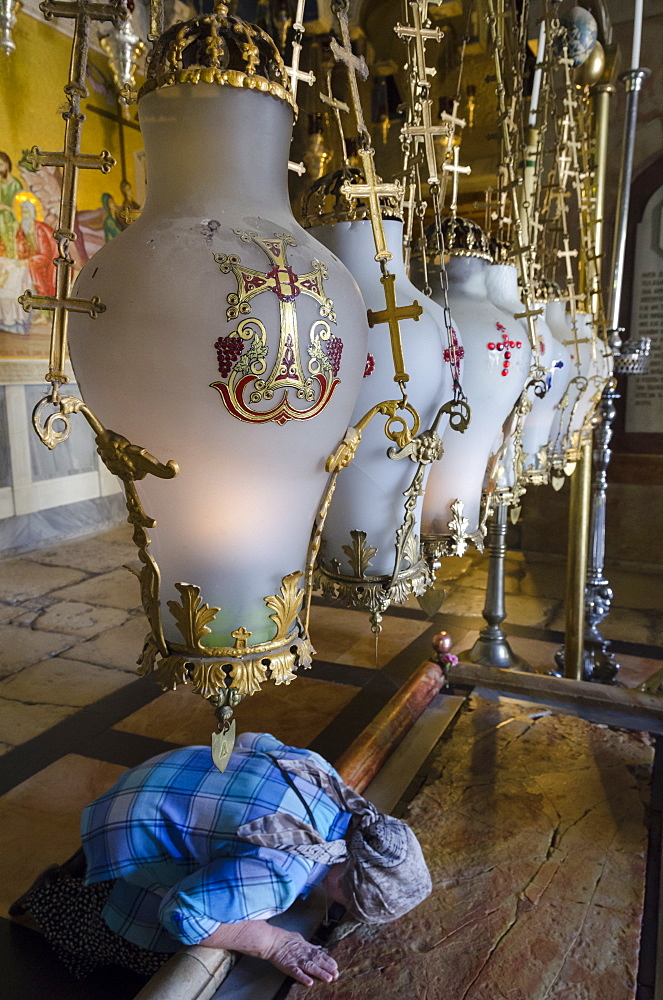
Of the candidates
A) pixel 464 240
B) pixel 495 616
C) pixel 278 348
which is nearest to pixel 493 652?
pixel 495 616

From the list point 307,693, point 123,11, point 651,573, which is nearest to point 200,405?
point 123,11

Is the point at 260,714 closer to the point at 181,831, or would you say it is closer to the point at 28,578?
the point at 181,831

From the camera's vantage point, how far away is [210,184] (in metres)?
0.54

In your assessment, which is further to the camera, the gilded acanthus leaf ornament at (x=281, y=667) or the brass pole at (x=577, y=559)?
the brass pole at (x=577, y=559)

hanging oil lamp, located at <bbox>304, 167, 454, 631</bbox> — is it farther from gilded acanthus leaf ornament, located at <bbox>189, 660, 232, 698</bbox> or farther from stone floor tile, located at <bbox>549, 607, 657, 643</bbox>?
stone floor tile, located at <bbox>549, 607, 657, 643</bbox>

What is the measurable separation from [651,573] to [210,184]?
4819mm

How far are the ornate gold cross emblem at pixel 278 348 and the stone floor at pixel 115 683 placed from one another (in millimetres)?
950

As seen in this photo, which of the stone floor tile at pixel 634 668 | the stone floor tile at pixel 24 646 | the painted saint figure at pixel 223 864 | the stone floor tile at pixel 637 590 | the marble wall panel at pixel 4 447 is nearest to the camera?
the painted saint figure at pixel 223 864

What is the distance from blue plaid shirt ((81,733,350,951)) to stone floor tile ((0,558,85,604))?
9.93 ft

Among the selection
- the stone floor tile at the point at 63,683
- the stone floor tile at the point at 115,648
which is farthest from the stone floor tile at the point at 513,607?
the stone floor tile at the point at 63,683

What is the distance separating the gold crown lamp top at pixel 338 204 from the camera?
2.54ft

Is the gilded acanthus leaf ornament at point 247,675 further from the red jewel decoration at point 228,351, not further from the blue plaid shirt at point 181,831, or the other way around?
the blue plaid shirt at point 181,831

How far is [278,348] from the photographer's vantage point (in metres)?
0.49

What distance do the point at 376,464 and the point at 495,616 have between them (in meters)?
2.34
